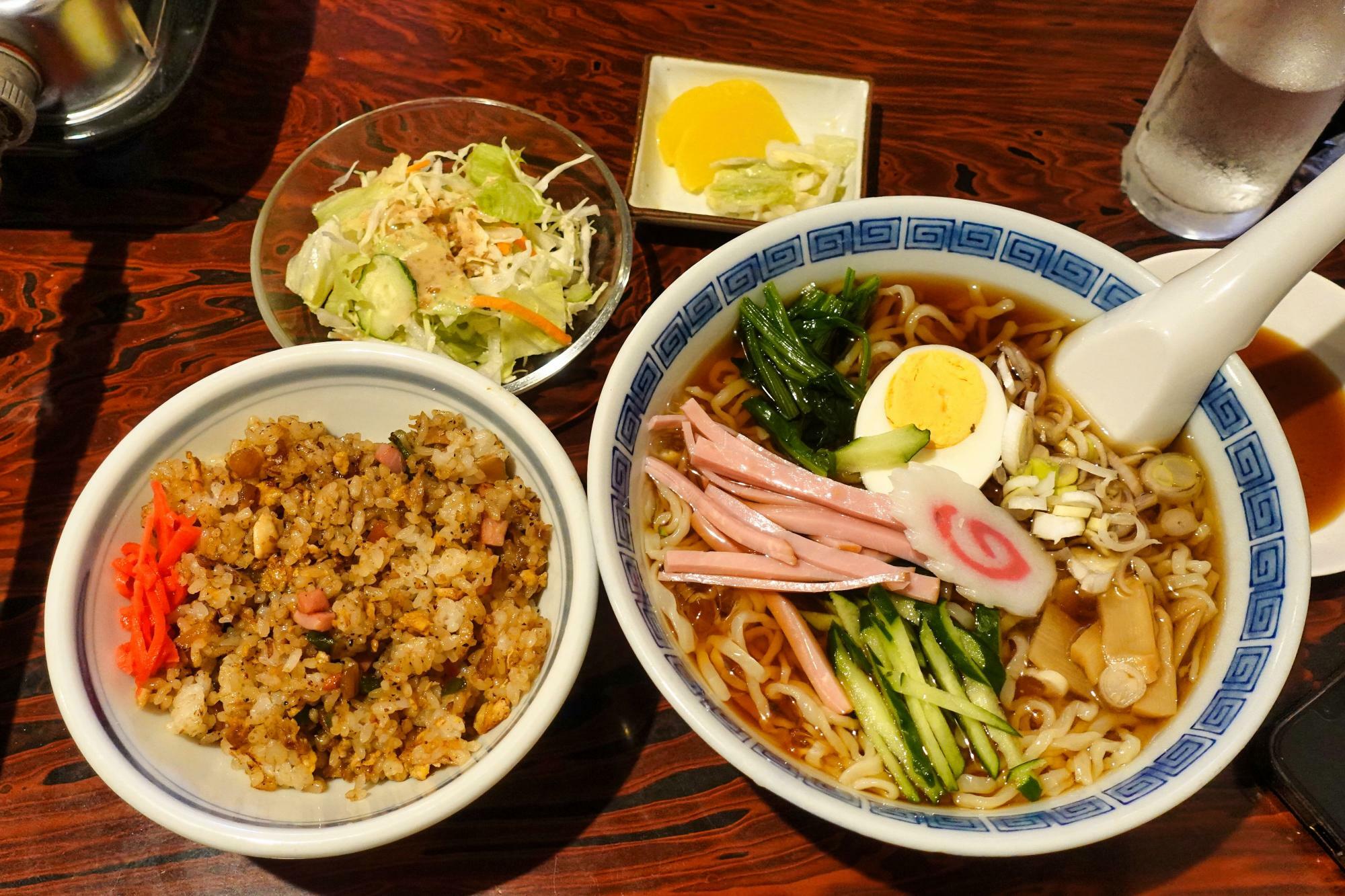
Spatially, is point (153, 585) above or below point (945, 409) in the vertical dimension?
below

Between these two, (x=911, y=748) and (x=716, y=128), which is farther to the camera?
(x=716, y=128)

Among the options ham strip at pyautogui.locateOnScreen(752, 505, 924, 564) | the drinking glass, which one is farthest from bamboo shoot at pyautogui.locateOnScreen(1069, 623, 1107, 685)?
the drinking glass

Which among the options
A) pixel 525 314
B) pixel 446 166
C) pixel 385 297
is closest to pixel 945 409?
pixel 525 314

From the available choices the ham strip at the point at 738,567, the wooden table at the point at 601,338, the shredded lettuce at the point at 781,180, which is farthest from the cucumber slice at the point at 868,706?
the shredded lettuce at the point at 781,180

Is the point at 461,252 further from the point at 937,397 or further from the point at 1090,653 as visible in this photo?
the point at 1090,653

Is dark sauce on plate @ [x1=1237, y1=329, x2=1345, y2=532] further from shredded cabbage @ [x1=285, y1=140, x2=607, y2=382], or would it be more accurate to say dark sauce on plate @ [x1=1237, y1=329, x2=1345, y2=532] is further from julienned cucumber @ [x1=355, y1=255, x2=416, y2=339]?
julienned cucumber @ [x1=355, y1=255, x2=416, y2=339]
